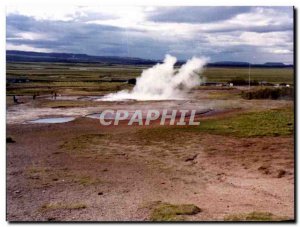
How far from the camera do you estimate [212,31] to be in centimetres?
1108

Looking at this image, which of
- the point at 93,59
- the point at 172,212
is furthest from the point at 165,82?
the point at 172,212

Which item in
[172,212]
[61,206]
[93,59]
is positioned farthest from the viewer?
[93,59]

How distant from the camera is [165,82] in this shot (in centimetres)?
1160

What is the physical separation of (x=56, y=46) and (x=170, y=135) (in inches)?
137

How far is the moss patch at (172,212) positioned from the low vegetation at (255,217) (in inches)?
30.5

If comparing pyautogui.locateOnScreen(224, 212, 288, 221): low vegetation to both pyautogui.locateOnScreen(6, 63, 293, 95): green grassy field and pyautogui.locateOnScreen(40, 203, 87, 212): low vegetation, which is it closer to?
pyautogui.locateOnScreen(6, 63, 293, 95): green grassy field

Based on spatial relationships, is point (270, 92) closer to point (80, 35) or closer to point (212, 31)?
point (212, 31)

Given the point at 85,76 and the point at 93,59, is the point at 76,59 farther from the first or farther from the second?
the point at 85,76

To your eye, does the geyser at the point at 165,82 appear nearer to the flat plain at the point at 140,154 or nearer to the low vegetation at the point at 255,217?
the flat plain at the point at 140,154

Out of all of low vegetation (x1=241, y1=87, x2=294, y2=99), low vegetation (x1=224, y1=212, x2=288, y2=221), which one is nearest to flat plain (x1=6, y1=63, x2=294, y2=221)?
low vegetation (x1=224, y1=212, x2=288, y2=221)

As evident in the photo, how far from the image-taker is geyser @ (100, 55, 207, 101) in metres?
11.2

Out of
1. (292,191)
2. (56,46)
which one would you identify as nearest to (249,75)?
(292,191)

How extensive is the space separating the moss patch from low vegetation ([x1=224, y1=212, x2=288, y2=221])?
78 centimetres

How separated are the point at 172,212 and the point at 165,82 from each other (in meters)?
3.27
